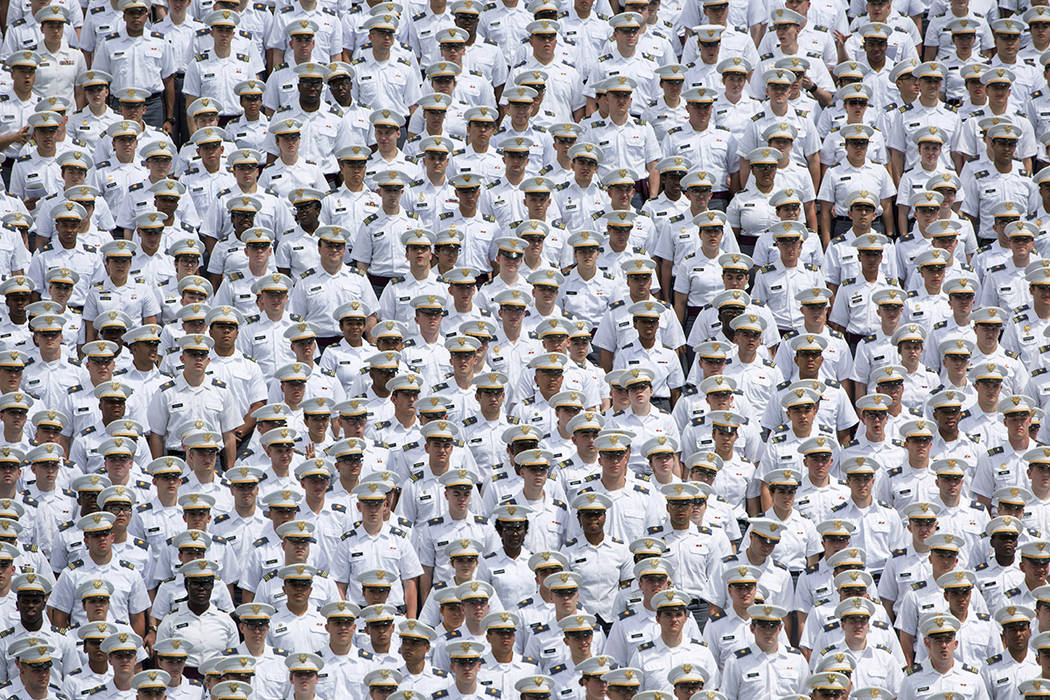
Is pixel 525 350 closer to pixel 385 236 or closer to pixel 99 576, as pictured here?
pixel 385 236

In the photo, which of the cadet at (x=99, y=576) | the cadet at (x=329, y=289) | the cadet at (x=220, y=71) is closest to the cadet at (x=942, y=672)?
the cadet at (x=329, y=289)

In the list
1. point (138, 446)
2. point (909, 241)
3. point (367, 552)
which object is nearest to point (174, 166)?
point (138, 446)

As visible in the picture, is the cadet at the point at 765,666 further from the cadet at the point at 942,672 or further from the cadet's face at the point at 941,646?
the cadet's face at the point at 941,646

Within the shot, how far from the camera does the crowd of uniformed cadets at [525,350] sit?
14352 millimetres

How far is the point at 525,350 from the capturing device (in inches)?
647

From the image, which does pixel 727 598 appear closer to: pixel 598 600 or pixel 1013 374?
pixel 598 600

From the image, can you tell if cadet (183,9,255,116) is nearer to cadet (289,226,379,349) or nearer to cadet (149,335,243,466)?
cadet (289,226,379,349)

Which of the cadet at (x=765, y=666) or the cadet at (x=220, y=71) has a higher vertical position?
the cadet at (x=220, y=71)

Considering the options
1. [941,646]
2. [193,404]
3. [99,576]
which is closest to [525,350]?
[193,404]

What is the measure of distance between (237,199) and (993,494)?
6512 mm

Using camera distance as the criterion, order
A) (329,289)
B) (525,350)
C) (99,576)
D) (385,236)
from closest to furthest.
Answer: (99,576) → (525,350) → (329,289) → (385,236)

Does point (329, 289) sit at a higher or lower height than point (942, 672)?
higher

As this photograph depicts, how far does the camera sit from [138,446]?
15.7m

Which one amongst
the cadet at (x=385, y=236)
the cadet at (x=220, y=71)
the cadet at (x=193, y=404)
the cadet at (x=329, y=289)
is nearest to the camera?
the cadet at (x=193, y=404)
